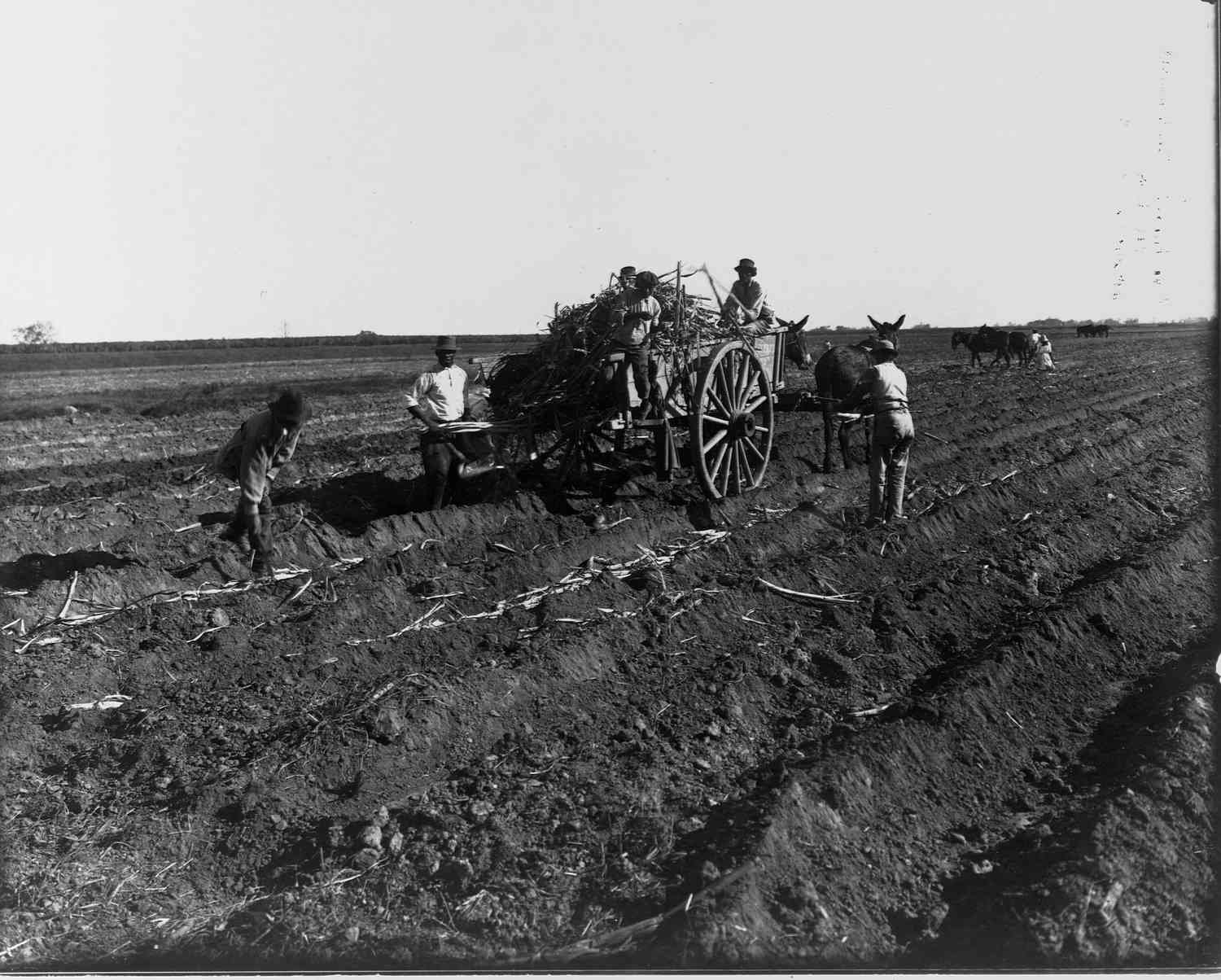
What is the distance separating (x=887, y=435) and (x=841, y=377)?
2.96 metres

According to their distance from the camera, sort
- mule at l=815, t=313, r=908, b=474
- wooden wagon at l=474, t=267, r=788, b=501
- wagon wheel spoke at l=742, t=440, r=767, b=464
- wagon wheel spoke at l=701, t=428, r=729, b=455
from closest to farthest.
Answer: wooden wagon at l=474, t=267, r=788, b=501 < wagon wheel spoke at l=701, t=428, r=729, b=455 < wagon wheel spoke at l=742, t=440, r=767, b=464 < mule at l=815, t=313, r=908, b=474

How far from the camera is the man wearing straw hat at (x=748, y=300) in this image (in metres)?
9.42

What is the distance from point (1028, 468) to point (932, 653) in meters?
5.43

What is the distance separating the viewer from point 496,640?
5.88m

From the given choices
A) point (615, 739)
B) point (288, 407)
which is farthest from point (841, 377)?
point (615, 739)

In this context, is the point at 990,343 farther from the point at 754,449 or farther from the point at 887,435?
the point at 887,435

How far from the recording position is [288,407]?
6.20 metres

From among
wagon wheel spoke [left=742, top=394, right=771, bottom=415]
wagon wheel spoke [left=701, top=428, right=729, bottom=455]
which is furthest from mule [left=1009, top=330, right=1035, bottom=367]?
wagon wheel spoke [left=701, top=428, right=729, bottom=455]

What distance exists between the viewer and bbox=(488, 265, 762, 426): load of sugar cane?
836cm

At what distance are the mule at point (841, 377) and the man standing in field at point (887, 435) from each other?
80.0 inches

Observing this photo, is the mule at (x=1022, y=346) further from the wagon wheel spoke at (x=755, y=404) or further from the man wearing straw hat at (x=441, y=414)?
the man wearing straw hat at (x=441, y=414)

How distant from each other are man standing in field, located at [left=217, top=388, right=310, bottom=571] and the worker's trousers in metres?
4.52

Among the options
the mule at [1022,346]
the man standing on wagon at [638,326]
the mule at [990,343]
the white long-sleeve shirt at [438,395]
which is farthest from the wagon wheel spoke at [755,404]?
the mule at [1022,346]

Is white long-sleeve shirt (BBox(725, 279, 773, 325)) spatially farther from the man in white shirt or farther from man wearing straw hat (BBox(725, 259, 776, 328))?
the man in white shirt
